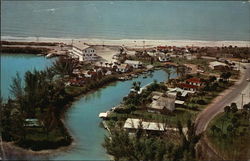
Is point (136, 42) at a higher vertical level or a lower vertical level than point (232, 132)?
higher

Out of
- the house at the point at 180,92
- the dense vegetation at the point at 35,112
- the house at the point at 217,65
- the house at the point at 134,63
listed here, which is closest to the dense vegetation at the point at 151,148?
the house at the point at 180,92

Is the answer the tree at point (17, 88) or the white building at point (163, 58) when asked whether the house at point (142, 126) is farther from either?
the tree at point (17, 88)

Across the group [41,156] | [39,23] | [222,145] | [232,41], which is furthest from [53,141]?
[232,41]

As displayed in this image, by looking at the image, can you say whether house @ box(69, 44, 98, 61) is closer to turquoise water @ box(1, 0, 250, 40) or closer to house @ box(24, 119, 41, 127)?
turquoise water @ box(1, 0, 250, 40)

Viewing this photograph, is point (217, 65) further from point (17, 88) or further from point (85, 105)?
point (17, 88)

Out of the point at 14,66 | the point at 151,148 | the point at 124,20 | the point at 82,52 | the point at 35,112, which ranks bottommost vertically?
the point at 151,148

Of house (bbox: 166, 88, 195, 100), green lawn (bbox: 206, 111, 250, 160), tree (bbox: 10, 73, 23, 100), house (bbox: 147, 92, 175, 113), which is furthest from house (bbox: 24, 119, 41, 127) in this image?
green lawn (bbox: 206, 111, 250, 160)

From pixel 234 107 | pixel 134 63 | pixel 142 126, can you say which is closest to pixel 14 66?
pixel 134 63
